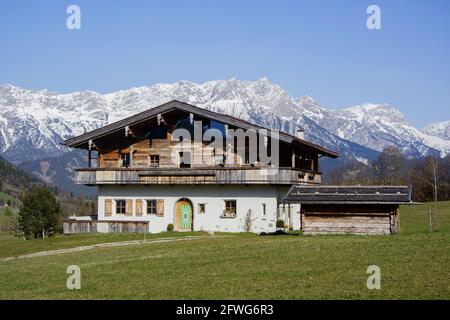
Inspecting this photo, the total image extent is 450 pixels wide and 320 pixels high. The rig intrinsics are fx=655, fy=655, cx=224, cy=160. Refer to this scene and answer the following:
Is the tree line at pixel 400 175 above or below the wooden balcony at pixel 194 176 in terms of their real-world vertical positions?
above

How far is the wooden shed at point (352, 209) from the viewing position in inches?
1221

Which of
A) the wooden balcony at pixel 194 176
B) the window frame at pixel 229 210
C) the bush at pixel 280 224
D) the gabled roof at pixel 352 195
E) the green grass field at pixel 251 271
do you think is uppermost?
the wooden balcony at pixel 194 176

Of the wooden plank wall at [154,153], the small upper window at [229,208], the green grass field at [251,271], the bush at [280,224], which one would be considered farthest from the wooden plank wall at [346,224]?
the wooden plank wall at [154,153]

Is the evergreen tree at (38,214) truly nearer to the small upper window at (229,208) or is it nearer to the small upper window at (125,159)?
the small upper window at (125,159)

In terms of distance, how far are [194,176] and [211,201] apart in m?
1.95

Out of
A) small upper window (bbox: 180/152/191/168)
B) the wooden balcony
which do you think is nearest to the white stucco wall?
the wooden balcony

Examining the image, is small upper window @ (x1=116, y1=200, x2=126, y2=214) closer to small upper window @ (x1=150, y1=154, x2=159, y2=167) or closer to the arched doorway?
small upper window @ (x1=150, y1=154, x2=159, y2=167)

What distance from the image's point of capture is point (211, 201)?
40812 millimetres

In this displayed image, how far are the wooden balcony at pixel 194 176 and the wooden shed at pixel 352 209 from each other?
5.39m

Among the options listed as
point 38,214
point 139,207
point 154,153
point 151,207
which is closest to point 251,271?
point 151,207

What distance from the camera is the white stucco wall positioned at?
129 feet

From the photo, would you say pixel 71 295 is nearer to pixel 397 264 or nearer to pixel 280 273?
pixel 280 273

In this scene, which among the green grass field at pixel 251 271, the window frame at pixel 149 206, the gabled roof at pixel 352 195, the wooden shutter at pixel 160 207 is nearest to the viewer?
the green grass field at pixel 251 271

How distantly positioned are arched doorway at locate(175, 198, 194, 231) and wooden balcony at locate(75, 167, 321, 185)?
1.68 meters
